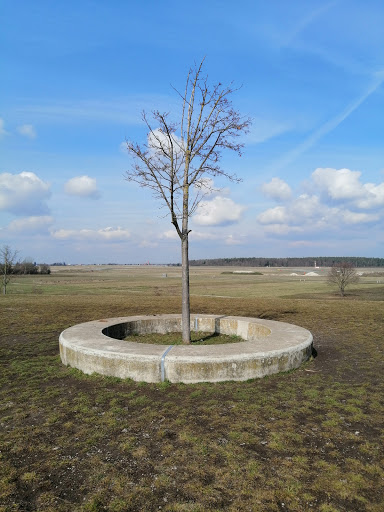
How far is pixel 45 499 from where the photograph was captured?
3576 millimetres

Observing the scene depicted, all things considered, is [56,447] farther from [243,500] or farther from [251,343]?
[251,343]

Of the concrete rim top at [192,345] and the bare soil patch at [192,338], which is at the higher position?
the concrete rim top at [192,345]

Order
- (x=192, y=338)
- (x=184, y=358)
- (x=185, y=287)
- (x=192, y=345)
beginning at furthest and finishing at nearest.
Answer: (x=192, y=338) → (x=185, y=287) → (x=192, y=345) → (x=184, y=358)

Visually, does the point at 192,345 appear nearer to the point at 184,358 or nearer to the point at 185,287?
the point at 184,358

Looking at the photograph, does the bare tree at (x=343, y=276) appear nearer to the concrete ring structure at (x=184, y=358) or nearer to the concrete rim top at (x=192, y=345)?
the concrete rim top at (x=192, y=345)

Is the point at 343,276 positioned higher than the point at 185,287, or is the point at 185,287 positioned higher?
the point at 185,287

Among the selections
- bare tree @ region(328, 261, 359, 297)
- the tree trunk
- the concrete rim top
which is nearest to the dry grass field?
the concrete rim top

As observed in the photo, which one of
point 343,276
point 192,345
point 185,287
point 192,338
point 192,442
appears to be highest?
point 185,287

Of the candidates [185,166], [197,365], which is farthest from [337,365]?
[185,166]

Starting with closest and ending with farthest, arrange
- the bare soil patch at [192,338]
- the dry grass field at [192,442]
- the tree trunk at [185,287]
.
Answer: the dry grass field at [192,442]
the tree trunk at [185,287]
the bare soil patch at [192,338]

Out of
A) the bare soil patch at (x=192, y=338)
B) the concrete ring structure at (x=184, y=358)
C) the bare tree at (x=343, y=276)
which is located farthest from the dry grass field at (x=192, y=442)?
the bare tree at (x=343, y=276)

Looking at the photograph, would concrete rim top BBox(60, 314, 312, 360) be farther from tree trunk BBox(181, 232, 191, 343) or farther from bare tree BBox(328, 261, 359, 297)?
bare tree BBox(328, 261, 359, 297)

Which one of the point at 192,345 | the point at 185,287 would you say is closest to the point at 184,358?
Answer: the point at 192,345

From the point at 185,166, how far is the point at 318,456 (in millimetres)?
8274
